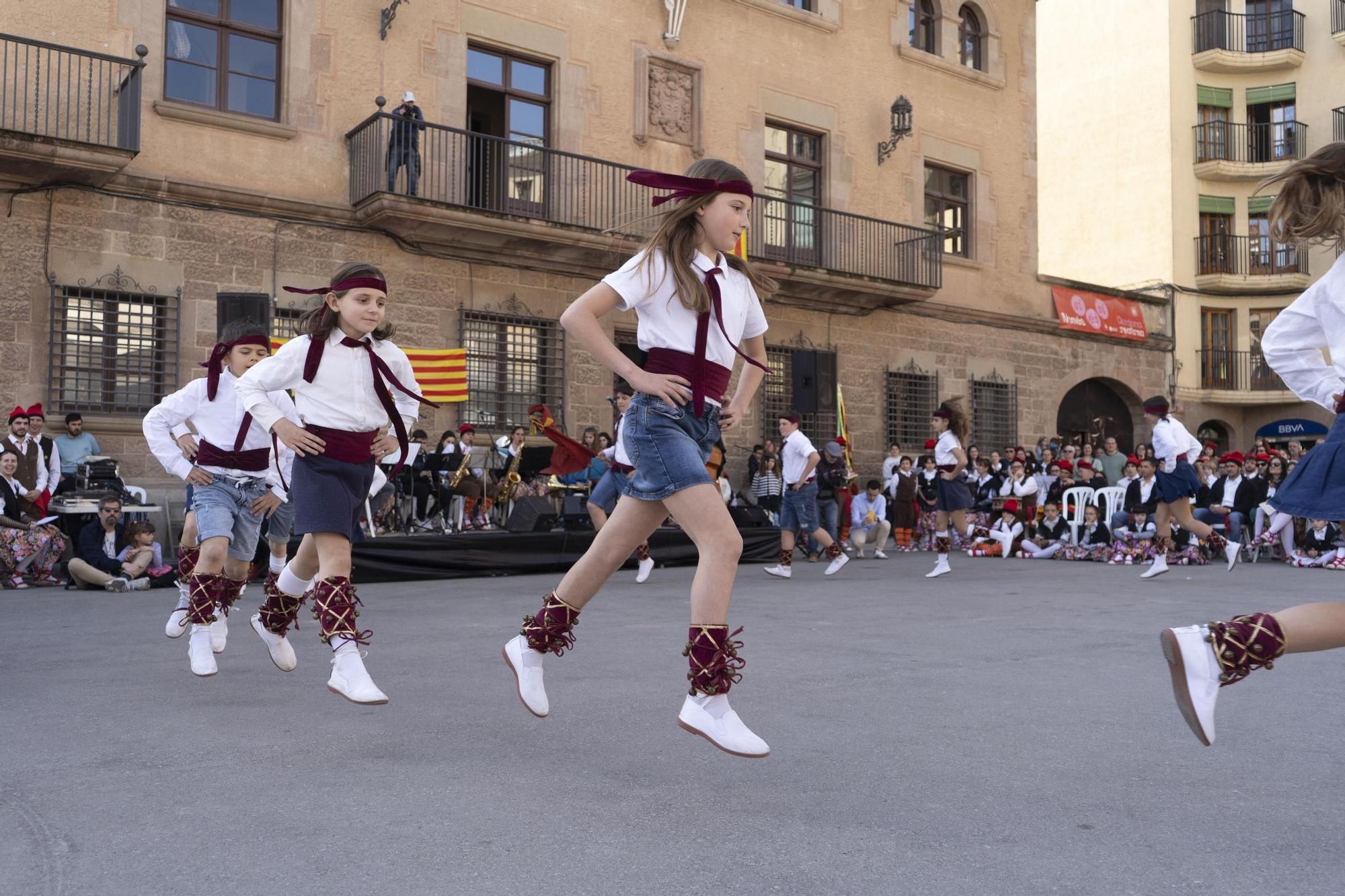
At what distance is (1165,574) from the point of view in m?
12.0

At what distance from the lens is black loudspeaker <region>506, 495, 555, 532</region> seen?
1286 centimetres

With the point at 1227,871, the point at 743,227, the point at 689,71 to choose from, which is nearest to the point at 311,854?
the point at 1227,871

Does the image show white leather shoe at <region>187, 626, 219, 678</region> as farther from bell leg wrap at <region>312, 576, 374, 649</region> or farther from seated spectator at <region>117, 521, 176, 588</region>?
seated spectator at <region>117, 521, 176, 588</region>

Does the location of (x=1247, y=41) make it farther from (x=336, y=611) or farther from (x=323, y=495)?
(x=336, y=611)

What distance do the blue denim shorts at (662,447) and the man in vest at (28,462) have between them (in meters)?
10.4

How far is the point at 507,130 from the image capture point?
1736 cm

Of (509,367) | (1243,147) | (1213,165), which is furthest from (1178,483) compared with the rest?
(1243,147)

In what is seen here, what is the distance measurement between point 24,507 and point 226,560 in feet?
24.6

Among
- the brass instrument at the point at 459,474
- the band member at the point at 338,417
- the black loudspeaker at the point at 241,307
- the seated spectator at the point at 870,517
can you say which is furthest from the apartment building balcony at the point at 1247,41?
Answer: the band member at the point at 338,417

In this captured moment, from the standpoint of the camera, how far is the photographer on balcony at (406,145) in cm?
1508

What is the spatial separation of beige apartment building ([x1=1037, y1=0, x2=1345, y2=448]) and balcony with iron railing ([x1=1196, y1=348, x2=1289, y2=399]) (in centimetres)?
4

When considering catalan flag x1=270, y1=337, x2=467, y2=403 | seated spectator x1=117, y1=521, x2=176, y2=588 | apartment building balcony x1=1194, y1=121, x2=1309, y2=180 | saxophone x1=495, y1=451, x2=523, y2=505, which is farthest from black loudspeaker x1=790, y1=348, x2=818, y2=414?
apartment building balcony x1=1194, y1=121, x2=1309, y2=180

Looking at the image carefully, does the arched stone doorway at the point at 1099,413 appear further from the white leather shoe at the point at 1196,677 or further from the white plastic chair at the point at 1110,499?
the white leather shoe at the point at 1196,677

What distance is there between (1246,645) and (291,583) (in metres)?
3.62
